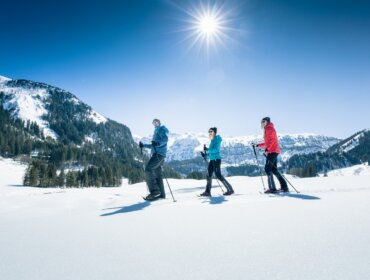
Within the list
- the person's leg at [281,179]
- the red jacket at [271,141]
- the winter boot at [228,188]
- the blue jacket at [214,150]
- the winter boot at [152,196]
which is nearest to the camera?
the winter boot at [152,196]

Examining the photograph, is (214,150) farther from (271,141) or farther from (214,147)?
(271,141)

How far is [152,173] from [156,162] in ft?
1.35

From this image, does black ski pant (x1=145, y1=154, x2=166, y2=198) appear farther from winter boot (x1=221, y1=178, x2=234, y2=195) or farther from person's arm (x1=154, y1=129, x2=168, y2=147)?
winter boot (x1=221, y1=178, x2=234, y2=195)

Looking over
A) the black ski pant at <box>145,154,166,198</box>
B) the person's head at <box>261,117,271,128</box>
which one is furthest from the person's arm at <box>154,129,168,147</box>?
the person's head at <box>261,117,271,128</box>

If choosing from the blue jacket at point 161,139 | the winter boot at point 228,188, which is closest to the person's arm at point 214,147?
the winter boot at point 228,188

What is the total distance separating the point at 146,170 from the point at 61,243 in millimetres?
5068

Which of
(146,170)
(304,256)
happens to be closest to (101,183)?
(146,170)

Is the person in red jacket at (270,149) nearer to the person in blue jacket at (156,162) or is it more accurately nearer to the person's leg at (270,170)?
the person's leg at (270,170)

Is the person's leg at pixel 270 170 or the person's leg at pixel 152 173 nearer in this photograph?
the person's leg at pixel 152 173

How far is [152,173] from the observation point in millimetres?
8570

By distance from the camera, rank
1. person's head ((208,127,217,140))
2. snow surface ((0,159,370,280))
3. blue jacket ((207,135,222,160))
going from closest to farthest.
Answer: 1. snow surface ((0,159,370,280))
2. blue jacket ((207,135,222,160))
3. person's head ((208,127,217,140))

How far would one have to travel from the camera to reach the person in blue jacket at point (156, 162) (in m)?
8.48

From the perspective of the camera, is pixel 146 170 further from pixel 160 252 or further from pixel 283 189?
pixel 160 252

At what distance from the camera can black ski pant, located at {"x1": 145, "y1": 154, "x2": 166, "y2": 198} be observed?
8.48 metres
